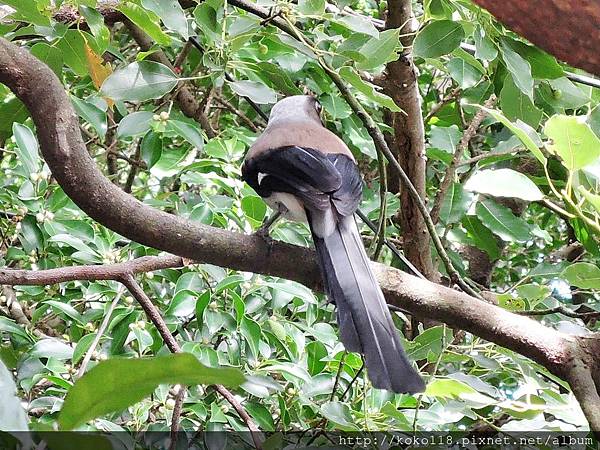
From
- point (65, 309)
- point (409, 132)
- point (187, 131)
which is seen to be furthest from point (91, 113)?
point (409, 132)

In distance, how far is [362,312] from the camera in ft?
4.01

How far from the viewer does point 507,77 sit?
153cm

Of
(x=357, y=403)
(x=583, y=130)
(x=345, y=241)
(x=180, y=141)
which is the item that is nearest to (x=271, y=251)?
(x=345, y=241)

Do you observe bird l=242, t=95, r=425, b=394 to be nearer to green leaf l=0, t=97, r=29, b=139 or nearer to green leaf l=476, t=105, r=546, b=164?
green leaf l=476, t=105, r=546, b=164

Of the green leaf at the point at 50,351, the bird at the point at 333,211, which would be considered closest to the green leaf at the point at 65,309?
the green leaf at the point at 50,351

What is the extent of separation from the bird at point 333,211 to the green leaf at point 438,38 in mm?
301

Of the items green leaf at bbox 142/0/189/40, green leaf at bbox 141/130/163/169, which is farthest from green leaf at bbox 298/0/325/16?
green leaf at bbox 141/130/163/169

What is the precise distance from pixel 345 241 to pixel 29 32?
78 centimetres

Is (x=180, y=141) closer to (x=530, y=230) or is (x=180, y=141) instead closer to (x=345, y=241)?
(x=530, y=230)

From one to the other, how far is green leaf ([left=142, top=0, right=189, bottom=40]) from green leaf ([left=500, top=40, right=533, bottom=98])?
2.04 ft

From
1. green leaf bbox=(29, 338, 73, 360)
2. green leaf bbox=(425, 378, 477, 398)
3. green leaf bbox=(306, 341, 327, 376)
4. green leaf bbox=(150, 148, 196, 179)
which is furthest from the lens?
green leaf bbox=(150, 148, 196, 179)

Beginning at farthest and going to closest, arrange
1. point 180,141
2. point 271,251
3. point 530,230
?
point 180,141
point 530,230
point 271,251

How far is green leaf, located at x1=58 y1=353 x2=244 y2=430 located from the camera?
486 millimetres

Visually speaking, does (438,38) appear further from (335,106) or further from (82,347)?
(82,347)
